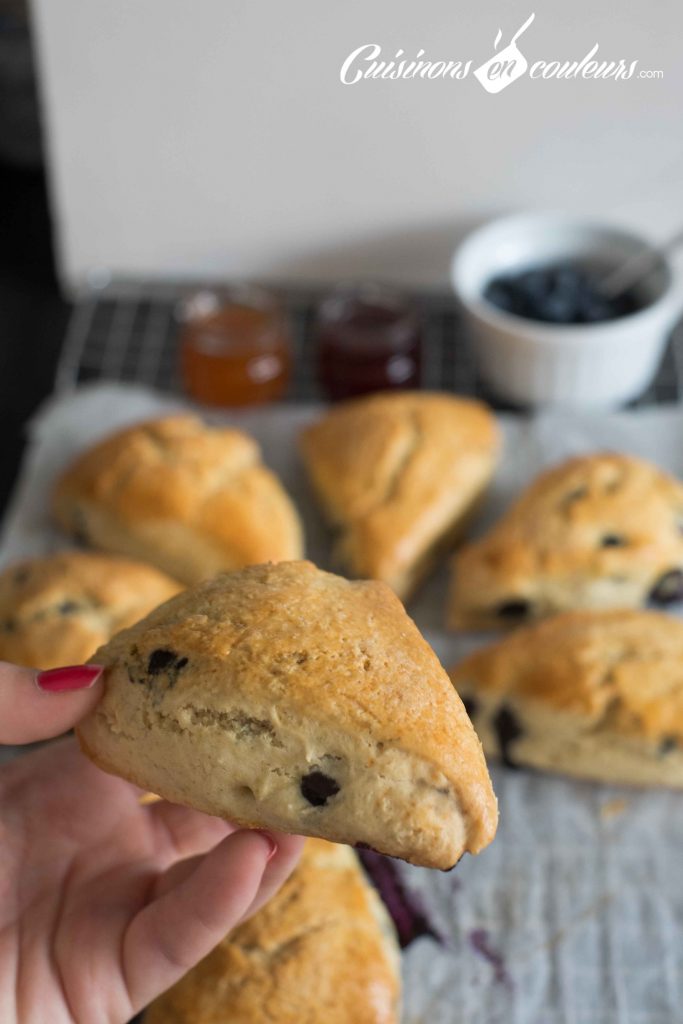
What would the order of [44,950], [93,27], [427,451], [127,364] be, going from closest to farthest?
[44,950], [427,451], [93,27], [127,364]

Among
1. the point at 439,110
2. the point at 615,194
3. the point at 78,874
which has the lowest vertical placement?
the point at 78,874

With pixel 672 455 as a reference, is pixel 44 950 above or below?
above

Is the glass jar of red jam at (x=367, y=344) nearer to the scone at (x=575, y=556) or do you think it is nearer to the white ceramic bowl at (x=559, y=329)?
the white ceramic bowl at (x=559, y=329)

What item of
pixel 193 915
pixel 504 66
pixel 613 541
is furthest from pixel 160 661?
pixel 504 66

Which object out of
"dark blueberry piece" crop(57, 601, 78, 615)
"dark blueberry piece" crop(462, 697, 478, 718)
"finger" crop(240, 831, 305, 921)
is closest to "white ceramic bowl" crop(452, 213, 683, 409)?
"dark blueberry piece" crop(462, 697, 478, 718)

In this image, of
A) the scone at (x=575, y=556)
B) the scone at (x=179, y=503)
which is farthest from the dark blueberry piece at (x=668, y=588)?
the scone at (x=179, y=503)

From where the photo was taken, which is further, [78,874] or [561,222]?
[561,222]

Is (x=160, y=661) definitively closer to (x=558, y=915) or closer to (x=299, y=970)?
(x=299, y=970)

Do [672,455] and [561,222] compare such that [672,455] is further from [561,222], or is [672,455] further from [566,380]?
[561,222]

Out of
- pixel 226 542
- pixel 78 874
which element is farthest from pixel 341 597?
pixel 226 542
